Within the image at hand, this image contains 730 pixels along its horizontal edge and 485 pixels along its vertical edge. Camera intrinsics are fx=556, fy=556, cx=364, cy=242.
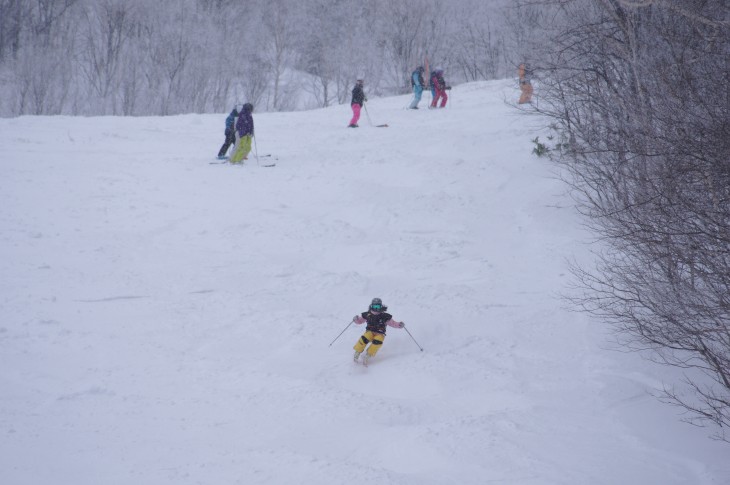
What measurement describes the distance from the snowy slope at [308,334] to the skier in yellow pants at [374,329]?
22 centimetres

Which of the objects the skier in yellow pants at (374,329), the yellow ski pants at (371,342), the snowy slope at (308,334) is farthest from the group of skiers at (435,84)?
the yellow ski pants at (371,342)

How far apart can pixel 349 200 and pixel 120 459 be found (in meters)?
7.36

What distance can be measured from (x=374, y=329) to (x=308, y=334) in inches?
41.3

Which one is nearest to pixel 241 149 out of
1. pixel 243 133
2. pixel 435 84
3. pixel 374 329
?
pixel 243 133

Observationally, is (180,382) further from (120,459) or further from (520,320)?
(520,320)

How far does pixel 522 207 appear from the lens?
10828 millimetres

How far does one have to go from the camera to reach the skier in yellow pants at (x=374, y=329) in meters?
6.62

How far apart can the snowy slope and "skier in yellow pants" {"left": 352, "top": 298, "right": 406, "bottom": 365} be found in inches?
8.7

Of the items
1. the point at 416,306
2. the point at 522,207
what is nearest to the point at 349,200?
the point at 522,207

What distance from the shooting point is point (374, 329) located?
6664 mm

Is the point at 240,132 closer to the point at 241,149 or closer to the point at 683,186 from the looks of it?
the point at 241,149

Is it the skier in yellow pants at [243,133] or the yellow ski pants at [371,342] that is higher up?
the skier in yellow pants at [243,133]

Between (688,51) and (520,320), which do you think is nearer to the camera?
(688,51)

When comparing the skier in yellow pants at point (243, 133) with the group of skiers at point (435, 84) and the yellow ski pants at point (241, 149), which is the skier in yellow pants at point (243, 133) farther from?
the group of skiers at point (435, 84)
